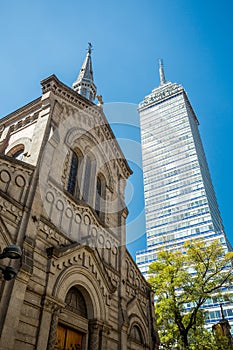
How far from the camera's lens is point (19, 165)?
11.6m

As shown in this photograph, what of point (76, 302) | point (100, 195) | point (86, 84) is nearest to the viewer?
point (76, 302)

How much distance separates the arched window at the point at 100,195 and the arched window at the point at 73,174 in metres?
2.09

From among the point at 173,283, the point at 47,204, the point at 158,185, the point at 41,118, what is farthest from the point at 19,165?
the point at 158,185

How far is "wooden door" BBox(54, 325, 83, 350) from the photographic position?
35.2ft

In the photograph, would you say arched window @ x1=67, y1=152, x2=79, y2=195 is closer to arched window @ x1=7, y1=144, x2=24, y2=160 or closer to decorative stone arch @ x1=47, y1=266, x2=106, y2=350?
arched window @ x1=7, y1=144, x2=24, y2=160

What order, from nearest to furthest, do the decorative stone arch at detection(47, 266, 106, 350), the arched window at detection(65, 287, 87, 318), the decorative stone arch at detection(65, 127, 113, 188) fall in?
the decorative stone arch at detection(47, 266, 106, 350) < the arched window at detection(65, 287, 87, 318) < the decorative stone arch at detection(65, 127, 113, 188)

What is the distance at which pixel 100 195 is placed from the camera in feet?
58.2

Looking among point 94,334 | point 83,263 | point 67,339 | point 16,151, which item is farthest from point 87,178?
point 67,339

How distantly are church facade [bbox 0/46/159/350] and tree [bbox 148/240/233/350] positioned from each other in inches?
225

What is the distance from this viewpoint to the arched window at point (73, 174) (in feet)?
49.7

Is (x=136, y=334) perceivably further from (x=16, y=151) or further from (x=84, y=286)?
(x=16, y=151)

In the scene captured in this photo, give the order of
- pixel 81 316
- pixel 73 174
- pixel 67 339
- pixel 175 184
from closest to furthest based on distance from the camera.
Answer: pixel 67 339 → pixel 81 316 → pixel 73 174 → pixel 175 184

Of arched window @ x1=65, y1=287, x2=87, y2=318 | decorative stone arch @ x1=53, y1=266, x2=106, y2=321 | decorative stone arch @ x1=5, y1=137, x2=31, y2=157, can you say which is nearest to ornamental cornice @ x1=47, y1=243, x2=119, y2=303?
decorative stone arch @ x1=53, y1=266, x2=106, y2=321

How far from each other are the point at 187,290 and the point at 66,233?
14.2 meters
